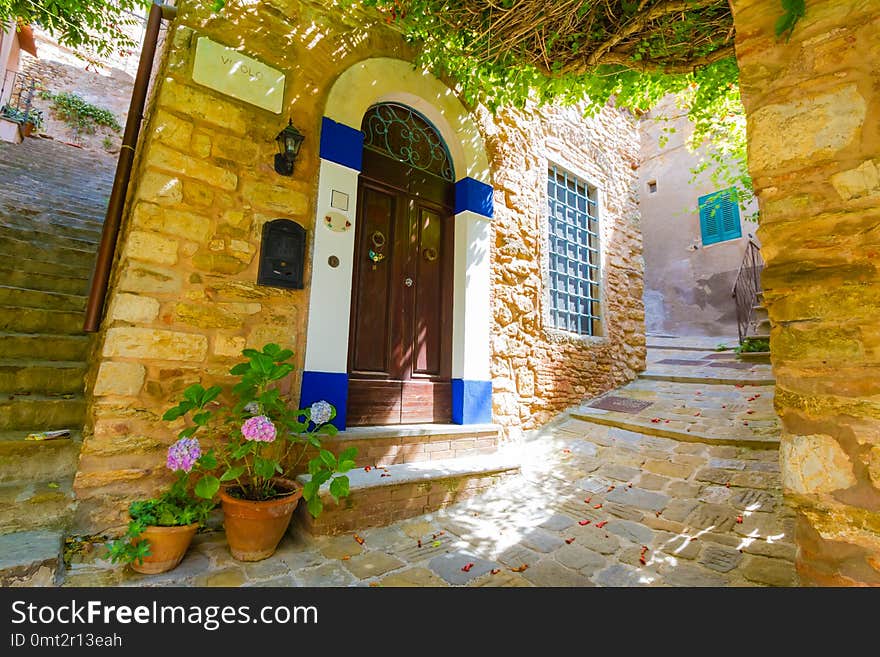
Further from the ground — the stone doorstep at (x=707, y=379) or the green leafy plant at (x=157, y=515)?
the stone doorstep at (x=707, y=379)

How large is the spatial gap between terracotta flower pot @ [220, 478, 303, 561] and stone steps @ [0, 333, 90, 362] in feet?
5.78

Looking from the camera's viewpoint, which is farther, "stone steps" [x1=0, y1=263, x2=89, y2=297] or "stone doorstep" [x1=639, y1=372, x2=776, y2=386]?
"stone doorstep" [x1=639, y1=372, x2=776, y2=386]

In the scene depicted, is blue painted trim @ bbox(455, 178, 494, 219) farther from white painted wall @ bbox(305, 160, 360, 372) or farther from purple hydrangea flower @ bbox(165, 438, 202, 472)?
purple hydrangea flower @ bbox(165, 438, 202, 472)

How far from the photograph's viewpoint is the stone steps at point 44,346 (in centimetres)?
262

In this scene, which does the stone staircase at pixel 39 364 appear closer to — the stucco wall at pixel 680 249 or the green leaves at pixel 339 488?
the green leaves at pixel 339 488

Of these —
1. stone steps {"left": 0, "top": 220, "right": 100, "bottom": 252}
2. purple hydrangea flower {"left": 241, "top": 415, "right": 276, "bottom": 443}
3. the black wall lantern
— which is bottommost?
purple hydrangea flower {"left": 241, "top": 415, "right": 276, "bottom": 443}

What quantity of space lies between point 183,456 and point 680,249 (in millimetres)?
10755

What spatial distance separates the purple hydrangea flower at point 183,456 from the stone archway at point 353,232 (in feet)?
2.49

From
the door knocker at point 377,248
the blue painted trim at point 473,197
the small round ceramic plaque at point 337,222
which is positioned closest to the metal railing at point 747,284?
the blue painted trim at point 473,197

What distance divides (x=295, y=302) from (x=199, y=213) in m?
0.75

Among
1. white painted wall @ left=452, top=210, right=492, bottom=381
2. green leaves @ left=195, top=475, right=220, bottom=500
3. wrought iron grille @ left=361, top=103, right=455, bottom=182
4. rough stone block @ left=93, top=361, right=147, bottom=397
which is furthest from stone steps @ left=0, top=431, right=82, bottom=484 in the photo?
wrought iron grille @ left=361, top=103, right=455, bottom=182

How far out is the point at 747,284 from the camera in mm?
8109

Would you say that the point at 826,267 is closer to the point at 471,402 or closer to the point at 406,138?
the point at 471,402

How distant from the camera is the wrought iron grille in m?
3.36
